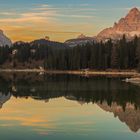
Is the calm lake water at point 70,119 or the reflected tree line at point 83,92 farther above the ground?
the calm lake water at point 70,119

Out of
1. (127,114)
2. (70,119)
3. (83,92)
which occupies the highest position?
(70,119)

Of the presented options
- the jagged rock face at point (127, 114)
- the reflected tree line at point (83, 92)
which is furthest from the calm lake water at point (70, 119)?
the reflected tree line at point (83, 92)

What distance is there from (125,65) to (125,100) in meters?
114

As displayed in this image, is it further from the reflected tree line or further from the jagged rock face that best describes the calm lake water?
the reflected tree line

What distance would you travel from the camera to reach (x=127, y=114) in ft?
145

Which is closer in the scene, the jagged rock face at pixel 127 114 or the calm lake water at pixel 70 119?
the calm lake water at pixel 70 119

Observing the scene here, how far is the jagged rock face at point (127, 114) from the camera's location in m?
37.0

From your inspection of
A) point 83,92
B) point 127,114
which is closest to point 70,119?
point 127,114

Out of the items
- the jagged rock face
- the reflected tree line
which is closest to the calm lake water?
the jagged rock face

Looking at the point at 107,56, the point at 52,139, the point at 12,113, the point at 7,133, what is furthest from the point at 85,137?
the point at 107,56

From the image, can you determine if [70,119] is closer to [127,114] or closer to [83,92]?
[127,114]

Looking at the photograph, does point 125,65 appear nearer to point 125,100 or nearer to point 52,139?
point 125,100

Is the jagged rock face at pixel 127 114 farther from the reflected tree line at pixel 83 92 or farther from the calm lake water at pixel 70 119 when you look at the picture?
the reflected tree line at pixel 83 92

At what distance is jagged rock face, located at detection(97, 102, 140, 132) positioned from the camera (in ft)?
121
